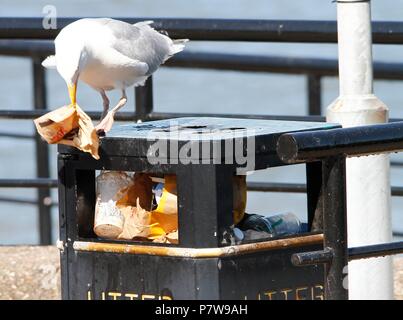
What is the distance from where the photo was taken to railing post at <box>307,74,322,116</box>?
8.05m

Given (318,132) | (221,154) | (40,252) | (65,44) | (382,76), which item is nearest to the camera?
(318,132)

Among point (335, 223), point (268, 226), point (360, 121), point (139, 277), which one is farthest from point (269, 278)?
point (360, 121)

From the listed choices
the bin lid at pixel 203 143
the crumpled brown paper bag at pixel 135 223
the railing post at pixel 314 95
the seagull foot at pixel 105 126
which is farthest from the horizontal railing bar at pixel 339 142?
the railing post at pixel 314 95

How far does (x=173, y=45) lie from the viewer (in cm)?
531

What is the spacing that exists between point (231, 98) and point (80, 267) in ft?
48.7

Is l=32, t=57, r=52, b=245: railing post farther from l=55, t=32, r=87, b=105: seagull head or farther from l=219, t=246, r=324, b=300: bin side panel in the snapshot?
l=219, t=246, r=324, b=300: bin side panel

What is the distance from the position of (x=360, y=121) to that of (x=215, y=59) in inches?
153

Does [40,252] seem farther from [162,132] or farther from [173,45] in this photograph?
[162,132]

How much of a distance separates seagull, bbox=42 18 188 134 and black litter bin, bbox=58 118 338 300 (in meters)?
0.35

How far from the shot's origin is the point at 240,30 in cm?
596

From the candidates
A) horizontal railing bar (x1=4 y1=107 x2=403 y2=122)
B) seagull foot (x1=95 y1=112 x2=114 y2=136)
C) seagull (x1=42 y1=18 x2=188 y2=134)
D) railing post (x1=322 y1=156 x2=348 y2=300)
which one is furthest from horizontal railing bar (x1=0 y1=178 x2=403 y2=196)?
railing post (x1=322 y1=156 x2=348 y2=300)

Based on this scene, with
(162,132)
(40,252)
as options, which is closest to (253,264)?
(162,132)

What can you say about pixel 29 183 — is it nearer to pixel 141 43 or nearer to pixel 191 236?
pixel 141 43

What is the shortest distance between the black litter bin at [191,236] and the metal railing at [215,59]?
2135 millimetres
